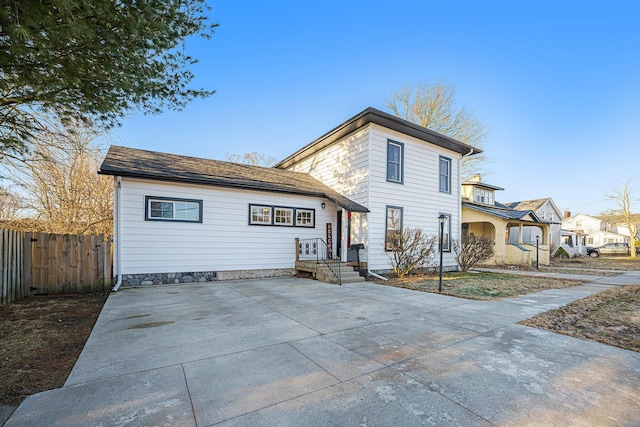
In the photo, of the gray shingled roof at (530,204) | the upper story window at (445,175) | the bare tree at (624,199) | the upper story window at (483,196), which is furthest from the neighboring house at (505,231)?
the bare tree at (624,199)

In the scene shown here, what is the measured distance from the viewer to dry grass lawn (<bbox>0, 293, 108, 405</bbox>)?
2680 mm

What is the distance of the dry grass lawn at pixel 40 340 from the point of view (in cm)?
268

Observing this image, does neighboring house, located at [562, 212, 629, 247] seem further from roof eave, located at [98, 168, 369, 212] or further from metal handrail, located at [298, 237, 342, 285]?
roof eave, located at [98, 168, 369, 212]

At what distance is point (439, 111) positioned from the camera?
1900 centimetres

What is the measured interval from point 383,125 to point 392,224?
3.82 metres

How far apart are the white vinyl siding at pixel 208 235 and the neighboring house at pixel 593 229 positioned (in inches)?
1960

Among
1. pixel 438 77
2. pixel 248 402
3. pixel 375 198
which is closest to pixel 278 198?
pixel 375 198

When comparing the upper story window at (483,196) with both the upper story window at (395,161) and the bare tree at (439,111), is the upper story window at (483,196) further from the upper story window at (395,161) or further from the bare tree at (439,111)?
the upper story window at (395,161)

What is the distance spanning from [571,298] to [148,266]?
1142cm

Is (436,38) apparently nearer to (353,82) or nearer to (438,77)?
(353,82)

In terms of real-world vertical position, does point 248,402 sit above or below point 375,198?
below

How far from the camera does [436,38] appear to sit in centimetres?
1166

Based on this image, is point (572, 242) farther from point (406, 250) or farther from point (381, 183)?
point (381, 183)

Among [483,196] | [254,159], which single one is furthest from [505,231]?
[254,159]
